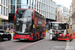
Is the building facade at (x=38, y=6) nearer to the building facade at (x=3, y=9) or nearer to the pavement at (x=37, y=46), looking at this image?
the building facade at (x=3, y=9)

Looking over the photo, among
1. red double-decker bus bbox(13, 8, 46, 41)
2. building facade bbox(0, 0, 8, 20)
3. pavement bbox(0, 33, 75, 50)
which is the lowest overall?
pavement bbox(0, 33, 75, 50)

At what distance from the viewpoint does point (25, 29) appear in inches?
744

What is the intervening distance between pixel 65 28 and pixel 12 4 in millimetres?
43034

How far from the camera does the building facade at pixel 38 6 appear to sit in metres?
60.9

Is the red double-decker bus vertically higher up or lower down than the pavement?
higher up

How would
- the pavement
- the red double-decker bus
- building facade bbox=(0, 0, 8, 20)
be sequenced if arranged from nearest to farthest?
the pavement → the red double-decker bus → building facade bbox=(0, 0, 8, 20)

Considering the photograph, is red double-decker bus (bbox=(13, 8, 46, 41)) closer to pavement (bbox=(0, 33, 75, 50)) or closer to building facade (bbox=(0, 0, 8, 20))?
pavement (bbox=(0, 33, 75, 50))

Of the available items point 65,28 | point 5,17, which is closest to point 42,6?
point 5,17

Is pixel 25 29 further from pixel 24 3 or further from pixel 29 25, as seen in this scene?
pixel 24 3

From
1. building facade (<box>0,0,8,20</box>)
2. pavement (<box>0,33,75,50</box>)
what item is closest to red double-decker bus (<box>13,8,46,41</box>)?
pavement (<box>0,33,75,50</box>)

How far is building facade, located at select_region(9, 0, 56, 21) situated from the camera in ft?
200

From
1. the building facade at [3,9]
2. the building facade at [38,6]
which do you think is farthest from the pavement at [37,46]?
the building facade at [3,9]

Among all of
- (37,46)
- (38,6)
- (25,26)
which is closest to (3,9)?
(38,6)

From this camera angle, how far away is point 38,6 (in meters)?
68.9
